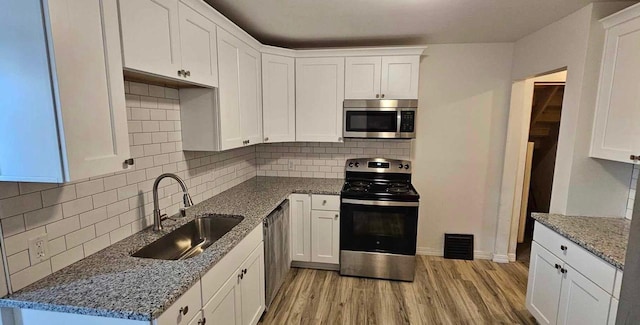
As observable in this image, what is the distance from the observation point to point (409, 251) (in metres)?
2.83

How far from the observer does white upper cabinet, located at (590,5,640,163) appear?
177cm

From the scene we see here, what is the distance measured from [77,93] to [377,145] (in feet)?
9.15

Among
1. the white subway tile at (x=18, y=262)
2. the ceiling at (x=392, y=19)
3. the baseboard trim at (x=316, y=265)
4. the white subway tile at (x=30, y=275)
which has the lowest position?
the baseboard trim at (x=316, y=265)

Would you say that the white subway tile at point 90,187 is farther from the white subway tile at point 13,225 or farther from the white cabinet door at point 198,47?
the white cabinet door at point 198,47

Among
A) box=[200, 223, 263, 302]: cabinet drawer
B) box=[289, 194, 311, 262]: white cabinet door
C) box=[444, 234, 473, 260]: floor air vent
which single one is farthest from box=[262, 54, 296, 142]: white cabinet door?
box=[444, 234, 473, 260]: floor air vent

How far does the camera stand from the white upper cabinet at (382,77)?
→ 9.70ft

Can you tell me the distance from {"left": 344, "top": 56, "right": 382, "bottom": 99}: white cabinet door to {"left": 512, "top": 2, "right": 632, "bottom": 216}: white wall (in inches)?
59.7

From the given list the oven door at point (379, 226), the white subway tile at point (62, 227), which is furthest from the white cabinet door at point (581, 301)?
the white subway tile at point (62, 227)

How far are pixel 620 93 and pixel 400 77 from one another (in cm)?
162

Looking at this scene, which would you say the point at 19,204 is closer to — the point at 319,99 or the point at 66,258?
the point at 66,258

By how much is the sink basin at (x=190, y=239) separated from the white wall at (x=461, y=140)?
2.26m

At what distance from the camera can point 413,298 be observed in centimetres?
264

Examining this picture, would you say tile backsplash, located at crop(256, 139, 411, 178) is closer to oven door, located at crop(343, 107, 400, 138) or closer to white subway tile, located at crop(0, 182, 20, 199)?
oven door, located at crop(343, 107, 400, 138)

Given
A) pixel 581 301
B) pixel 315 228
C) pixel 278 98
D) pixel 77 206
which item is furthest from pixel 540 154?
pixel 77 206
